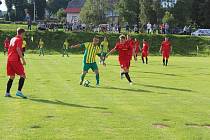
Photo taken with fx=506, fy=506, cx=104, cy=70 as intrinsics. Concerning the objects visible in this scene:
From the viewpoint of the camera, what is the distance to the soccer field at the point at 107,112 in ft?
34.5

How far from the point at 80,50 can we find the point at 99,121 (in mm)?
50116

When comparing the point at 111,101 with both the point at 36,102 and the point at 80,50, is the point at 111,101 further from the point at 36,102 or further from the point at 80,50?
the point at 80,50

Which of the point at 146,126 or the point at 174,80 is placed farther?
the point at 174,80

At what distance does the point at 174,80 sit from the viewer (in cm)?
2345

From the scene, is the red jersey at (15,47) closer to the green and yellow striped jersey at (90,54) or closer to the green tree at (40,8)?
the green and yellow striped jersey at (90,54)

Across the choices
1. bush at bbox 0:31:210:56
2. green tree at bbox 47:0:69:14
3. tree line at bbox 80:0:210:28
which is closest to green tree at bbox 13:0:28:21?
green tree at bbox 47:0:69:14

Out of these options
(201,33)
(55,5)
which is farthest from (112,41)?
(55,5)

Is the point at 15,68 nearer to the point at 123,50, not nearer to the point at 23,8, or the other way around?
the point at 123,50

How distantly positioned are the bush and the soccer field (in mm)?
41688

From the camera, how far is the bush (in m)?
62.3

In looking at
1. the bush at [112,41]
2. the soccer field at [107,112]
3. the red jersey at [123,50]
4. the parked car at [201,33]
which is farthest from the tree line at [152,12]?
the soccer field at [107,112]

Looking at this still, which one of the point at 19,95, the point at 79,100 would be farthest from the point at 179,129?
the point at 19,95

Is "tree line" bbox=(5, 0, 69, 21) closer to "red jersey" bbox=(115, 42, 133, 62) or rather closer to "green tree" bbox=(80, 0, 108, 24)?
"green tree" bbox=(80, 0, 108, 24)

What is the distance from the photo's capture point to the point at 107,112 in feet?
43.4
